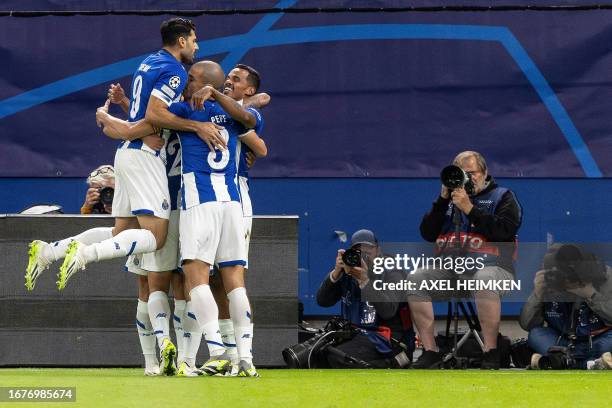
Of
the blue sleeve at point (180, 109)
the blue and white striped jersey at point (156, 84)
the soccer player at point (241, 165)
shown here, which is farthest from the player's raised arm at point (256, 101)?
the blue sleeve at point (180, 109)

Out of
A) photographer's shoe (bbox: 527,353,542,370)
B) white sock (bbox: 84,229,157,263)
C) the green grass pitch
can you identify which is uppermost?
white sock (bbox: 84,229,157,263)

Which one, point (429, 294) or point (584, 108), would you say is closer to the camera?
point (429, 294)

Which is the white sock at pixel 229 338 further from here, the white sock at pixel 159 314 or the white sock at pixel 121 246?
the white sock at pixel 121 246

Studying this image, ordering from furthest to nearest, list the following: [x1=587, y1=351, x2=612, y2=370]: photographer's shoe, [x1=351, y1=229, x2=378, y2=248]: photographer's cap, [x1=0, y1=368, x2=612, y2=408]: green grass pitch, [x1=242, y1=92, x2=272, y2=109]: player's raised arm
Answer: [x1=351, y1=229, x2=378, y2=248]: photographer's cap, [x1=587, y1=351, x2=612, y2=370]: photographer's shoe, [x1=242, y1=92, x2=272, y2=109]: player's raised arm, [x1=0, y1=368, x2=612, y2=408]: green grass pitch

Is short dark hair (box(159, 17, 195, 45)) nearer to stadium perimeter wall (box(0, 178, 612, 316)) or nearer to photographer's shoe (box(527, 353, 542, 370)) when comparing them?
stadium perimeter wall (box(0, 178, 612, 316))

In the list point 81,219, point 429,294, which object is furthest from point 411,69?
point 81,219

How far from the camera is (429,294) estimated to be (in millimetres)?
8617

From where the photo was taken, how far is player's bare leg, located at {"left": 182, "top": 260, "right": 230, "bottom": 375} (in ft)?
21.9

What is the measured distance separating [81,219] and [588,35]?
4.11 meters

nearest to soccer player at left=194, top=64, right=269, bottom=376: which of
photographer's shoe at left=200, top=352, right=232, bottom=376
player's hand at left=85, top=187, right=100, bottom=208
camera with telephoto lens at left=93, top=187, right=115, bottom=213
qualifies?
photographer's shoe at left=200, top=352, right=232, bottom=376

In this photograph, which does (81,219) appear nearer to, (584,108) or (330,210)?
(330,210)

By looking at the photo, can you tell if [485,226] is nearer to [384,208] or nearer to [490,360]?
[490,360]

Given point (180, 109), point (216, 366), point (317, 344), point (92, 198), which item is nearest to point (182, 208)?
point (180, 109)

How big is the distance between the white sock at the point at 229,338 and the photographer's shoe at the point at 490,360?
6.38ft
